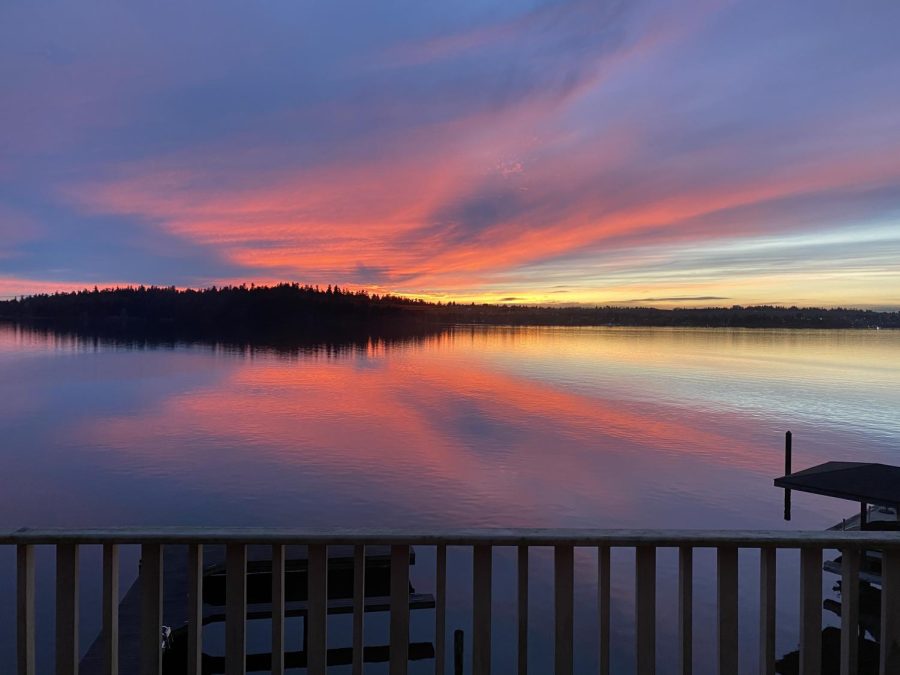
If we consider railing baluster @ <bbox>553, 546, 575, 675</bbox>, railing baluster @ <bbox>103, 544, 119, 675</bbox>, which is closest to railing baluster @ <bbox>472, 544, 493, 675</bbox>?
railing baluster @ <bbox>553, 546, 575, 675</bbox>

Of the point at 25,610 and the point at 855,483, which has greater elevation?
the point at 25,610

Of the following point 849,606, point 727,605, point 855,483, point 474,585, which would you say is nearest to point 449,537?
point 474,585

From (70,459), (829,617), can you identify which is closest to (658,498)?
(829,617)

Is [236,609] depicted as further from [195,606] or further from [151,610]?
[151,610]

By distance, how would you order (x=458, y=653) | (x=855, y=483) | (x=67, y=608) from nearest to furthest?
(x=67, y=608) → (x=458, y=653) → (x=855, y=483)

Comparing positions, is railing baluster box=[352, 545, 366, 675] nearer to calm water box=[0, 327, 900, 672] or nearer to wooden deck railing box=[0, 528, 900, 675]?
wooden deck railing box=[0, 528, 900, 675]

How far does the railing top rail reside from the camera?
2291 millimetres

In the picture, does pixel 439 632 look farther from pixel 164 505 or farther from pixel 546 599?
pixel 164 505

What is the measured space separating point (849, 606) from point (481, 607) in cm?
142

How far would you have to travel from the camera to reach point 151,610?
7.88 feet

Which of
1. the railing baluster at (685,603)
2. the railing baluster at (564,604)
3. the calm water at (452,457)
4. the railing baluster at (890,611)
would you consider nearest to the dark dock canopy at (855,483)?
the calm water at (452,457)

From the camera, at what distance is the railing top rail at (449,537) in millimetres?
2291

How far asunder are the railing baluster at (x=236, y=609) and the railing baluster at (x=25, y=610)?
2.38 ft

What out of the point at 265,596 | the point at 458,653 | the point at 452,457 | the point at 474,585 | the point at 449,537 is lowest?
the point at 452,457
